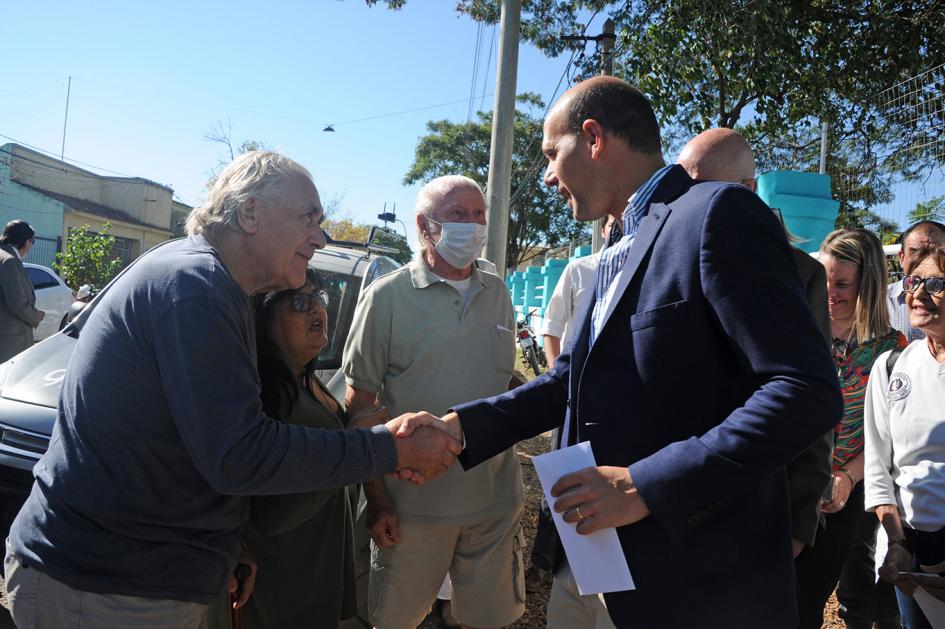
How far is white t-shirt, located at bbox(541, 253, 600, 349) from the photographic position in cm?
Result: 413

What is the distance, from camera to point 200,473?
1767 mm

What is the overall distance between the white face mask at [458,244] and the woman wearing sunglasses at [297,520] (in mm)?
692

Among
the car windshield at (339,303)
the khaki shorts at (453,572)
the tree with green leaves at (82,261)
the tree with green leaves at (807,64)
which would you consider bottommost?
the tree with green leaves at (82,261)

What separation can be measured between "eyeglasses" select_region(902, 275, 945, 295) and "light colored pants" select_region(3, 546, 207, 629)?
2.69 meters

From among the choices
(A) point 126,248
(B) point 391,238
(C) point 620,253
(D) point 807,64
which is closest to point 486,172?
(B) point 391,238

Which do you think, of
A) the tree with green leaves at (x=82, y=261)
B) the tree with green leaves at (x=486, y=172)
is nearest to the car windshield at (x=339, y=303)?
the tree with green leaves at (x=82, y=261)

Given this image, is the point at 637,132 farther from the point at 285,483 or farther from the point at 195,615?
the point at 195,615

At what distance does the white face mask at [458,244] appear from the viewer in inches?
127

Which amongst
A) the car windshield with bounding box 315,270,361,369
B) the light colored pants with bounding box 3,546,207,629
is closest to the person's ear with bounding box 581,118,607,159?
the light colored pants with bounding box 3,546,207,629

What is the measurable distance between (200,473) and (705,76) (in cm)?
766

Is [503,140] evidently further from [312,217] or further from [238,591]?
[238,591]

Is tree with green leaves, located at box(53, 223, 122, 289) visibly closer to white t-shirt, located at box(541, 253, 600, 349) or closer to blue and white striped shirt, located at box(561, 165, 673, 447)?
white t-shirt, located at box(541, 253, 600, 349)

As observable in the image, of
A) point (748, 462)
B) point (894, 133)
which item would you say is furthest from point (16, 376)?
point (894, 133)

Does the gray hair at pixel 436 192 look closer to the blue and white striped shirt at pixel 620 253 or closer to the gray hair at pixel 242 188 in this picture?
the gray hair at pixel 242 188
